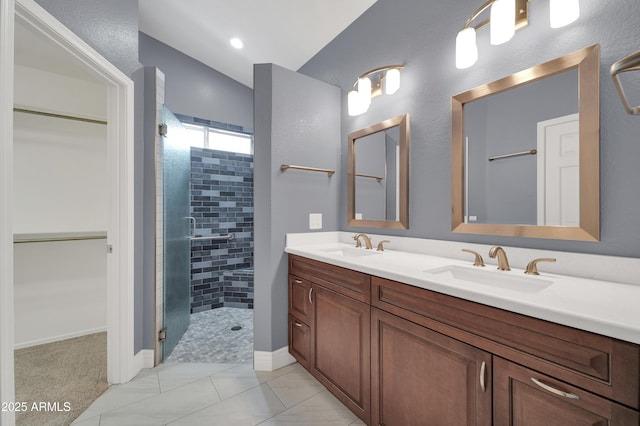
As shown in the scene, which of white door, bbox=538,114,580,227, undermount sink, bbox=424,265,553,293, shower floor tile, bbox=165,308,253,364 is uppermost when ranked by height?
white door, bbox=538,114,580,227

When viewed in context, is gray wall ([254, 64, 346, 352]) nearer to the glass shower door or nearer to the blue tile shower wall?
the glass shower door

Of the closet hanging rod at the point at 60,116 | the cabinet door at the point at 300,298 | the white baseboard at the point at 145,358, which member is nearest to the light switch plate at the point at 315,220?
A: the cabinet door at the point at 300,298

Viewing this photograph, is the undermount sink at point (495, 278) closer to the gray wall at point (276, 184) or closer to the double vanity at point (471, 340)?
the double vanity at point (471, 340)

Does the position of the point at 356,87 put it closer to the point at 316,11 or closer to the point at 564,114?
the point at 316,11

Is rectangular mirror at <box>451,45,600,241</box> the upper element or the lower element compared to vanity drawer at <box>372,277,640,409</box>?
upper

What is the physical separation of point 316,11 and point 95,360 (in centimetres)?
331

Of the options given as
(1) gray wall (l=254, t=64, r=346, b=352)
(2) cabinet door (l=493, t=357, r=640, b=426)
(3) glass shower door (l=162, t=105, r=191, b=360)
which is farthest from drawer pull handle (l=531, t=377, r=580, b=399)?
(3) glass shower door (l=162, t=105, r=191, b=360)

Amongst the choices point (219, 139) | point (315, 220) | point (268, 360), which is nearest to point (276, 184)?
point (315, 220)

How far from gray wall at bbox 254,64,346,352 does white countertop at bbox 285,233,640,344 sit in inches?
23.4

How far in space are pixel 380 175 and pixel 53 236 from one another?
8.74 feet

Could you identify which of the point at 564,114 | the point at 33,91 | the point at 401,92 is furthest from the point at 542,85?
the point at 33,91

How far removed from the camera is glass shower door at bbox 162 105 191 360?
2.17 m

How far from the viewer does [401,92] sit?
1886mm

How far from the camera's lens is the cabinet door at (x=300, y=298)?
182 centimetres
